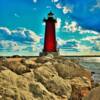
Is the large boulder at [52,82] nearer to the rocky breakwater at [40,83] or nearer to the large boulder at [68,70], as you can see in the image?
the rocky breakwater at [40,83]

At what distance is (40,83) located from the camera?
634cm

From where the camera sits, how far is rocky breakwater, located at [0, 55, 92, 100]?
578 cm

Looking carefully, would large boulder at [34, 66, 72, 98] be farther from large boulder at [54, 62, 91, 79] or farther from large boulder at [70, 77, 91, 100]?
large boulder at [54, 62, 91, 79]

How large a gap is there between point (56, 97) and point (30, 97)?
51 cm

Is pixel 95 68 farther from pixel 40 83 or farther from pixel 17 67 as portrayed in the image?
pixel 40 83

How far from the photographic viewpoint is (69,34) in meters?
9.85

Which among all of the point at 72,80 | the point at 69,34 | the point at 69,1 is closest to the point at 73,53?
the point at 69,34

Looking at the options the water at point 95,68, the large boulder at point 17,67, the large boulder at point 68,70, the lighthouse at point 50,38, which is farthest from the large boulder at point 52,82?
the lighthouse at point 50,38

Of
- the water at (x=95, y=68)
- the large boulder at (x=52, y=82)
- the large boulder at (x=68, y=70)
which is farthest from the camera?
the water at (x=95, y=68)

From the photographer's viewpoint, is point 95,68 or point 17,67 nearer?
point 17,67

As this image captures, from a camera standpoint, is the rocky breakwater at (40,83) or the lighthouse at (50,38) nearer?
the rocky breakwater at (40,83)

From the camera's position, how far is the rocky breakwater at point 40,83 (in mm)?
5778

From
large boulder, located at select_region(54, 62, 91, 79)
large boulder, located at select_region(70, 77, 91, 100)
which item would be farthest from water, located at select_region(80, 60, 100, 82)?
large boulder, located at select_region(70, 77, 91, 100)

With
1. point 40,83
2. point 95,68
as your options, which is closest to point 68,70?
point 40,83
